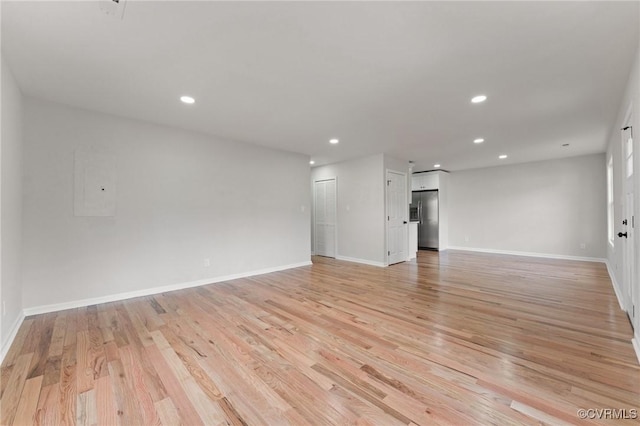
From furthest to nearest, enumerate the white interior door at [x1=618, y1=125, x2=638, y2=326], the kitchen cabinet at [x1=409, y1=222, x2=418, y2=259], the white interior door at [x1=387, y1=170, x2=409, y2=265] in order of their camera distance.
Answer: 1. the kitchen cabinet at [x1=409, y1=222, x2=418, y2=259]
2. the white interior door at [x1=387, y1=170, x2=409, y2=265]
3. the white interior door at [x1=618, y1=125, x2=638, y2=326]

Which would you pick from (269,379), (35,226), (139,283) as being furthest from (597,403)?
(35,226)

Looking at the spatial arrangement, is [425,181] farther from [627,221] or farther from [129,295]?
A: [129,295]

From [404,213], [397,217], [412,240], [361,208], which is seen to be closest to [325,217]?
[361,208]

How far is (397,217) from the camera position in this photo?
6.17 meters

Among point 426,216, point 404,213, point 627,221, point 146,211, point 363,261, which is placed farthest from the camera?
point 426,216

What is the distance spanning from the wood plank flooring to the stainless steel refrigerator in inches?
165

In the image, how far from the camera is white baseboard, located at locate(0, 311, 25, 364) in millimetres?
2146

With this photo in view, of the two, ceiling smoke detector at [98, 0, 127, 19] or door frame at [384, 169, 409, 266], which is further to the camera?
door frame at [384, 169, 409, 266]

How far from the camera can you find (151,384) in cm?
179

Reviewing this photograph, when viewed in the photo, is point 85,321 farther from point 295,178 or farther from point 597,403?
point 597,403

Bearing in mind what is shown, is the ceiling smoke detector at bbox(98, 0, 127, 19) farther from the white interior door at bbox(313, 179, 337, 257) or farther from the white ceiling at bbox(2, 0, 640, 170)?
the white interior door at bbox(313, 179, 337, 257)

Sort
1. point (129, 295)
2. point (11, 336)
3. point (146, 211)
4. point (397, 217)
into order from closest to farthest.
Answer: point (11, 336)
point (129, 295)
point (146, 211)
point (397, 217)

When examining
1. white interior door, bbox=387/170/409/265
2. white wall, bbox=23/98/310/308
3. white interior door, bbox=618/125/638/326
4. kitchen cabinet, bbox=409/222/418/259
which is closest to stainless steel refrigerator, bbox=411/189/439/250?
kitchen cabinet, bbox=409/222/418/259

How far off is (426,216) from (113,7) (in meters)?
8.02
